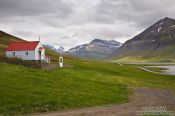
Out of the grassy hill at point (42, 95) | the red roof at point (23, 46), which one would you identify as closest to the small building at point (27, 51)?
the red roof at point (23, 46)

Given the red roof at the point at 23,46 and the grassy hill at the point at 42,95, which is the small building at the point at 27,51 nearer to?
the red roof at the point at 23,46

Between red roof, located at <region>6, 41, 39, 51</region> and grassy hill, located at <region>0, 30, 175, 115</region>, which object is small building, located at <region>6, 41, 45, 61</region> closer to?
red roof, located at <region>6, 41, 39, 51</region>

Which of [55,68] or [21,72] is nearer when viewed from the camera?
[21,72]

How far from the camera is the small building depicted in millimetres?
101875

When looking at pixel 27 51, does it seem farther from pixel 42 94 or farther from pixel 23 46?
pixel 42 94

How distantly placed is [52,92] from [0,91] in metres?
8.09

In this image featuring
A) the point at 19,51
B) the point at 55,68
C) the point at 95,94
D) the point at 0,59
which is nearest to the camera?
the point at 95,94

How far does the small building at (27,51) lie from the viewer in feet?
334

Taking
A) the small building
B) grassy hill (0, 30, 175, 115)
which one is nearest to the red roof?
the small building

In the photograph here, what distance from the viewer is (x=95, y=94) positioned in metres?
54.4

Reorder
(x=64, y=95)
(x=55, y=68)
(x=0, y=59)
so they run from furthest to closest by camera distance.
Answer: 1. (x=55, y=68)
2. (x=0, y=59)
3. (x=64, y=95)

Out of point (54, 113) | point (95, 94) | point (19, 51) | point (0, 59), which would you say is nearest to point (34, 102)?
point (54, 113)

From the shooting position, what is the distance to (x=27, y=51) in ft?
335

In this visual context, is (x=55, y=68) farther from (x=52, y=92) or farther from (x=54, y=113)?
(x=54, y=113)
